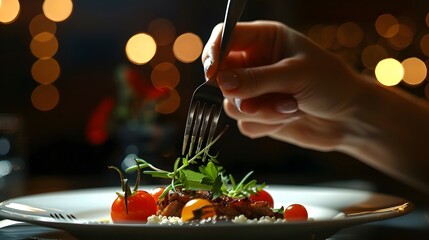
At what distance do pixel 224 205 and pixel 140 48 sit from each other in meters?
4.72

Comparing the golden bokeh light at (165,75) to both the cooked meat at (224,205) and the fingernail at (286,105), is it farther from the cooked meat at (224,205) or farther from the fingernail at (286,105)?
the cooked meat at (224,205)

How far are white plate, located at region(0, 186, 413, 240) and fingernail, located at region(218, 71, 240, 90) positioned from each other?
0.25 metres

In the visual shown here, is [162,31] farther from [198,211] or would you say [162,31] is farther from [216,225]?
[216,225]

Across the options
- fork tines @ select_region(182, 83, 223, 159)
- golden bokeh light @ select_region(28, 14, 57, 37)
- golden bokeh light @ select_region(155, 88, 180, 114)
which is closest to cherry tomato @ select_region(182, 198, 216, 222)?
fork tines @ select_region(182, 83, 223, 159)

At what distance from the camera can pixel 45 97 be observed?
5570 mm

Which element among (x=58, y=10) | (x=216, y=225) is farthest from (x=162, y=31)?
(x=216, y=225)

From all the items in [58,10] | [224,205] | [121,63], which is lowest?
[224,205]

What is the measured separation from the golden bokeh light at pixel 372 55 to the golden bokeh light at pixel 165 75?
1.45 metres

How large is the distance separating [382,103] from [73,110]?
4.18 metres

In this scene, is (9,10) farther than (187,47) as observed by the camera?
No

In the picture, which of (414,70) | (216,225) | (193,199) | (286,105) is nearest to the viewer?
(216,225)

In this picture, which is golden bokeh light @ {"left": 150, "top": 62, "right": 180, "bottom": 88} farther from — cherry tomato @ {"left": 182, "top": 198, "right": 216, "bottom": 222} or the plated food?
cherry tomato @ {"left": 182, "top": 198, "right": 216, "bottom": 222}

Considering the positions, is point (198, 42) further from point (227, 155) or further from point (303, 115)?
point (303, 115)

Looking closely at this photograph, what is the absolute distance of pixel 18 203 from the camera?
3.58 feet
